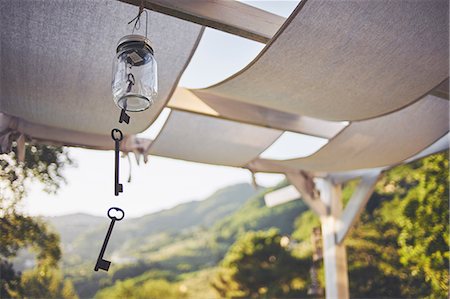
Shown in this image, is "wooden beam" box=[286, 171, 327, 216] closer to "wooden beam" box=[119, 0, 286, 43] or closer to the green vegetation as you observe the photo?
the green vegetation

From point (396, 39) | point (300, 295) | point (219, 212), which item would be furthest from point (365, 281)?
point (396, 39)

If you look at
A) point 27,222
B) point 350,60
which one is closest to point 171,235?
point 27,222

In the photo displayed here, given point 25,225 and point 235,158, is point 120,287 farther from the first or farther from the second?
point 235,158

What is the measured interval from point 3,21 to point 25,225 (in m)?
2.36

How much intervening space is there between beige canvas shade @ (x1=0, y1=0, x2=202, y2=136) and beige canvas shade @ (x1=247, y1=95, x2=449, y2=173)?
1.46m

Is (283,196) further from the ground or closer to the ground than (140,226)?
closer to the ground

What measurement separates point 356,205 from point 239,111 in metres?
1.85

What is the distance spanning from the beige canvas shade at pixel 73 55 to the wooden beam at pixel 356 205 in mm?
2470

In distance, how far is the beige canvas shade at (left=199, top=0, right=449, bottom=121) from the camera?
1911 mm

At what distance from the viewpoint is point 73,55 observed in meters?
2.23

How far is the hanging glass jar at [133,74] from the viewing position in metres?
1.64

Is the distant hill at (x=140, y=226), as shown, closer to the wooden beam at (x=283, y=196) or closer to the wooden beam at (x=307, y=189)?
the wooden beam at (x=283, y=196)

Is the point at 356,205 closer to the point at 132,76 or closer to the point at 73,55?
the point at 73,55

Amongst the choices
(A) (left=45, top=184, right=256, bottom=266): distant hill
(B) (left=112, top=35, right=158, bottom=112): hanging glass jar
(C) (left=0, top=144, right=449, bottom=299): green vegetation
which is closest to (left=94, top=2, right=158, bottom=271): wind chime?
(B) (left=112, top=35, right=158, bottom=112): hanging glass jar
